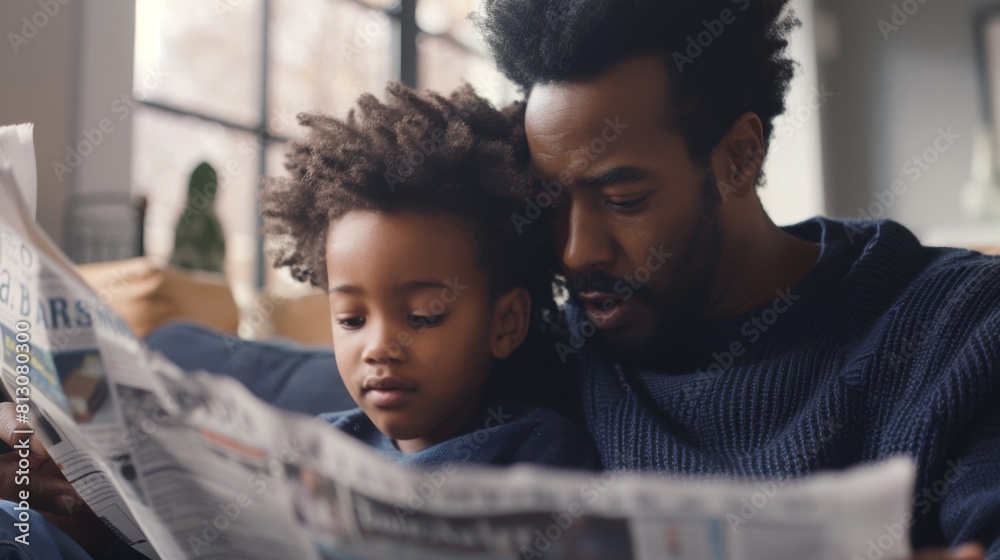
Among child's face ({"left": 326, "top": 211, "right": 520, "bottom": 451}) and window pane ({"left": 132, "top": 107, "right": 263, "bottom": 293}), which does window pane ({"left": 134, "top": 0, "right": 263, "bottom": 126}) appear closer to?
window pane ({"left": 132, "top": 107, "right": 263, "bottom": 293})

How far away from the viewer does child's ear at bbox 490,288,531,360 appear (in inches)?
29.5

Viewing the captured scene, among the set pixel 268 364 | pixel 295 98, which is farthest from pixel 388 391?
pixel 295 98

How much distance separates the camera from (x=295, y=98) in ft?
11.0

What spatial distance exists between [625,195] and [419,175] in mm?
167

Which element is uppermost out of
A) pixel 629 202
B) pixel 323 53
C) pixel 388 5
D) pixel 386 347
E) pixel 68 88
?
pixel 388 5

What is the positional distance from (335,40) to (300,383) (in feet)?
8.61

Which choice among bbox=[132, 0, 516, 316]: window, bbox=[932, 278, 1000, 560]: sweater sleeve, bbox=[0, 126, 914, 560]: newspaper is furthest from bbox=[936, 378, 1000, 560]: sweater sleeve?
bbox=[132, 0, 516, 316]: window

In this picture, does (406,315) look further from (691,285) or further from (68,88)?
(68,88)

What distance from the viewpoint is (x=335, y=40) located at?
11.5 feet

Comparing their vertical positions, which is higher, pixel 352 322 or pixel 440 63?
pixel 440 63

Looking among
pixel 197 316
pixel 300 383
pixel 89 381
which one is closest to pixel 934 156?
pixel 197 316

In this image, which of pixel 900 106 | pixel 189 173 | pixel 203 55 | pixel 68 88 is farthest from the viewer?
pixel 900 106

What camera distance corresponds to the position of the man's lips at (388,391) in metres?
0.69

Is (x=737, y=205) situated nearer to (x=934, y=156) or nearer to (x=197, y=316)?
(x=197, y=316)
